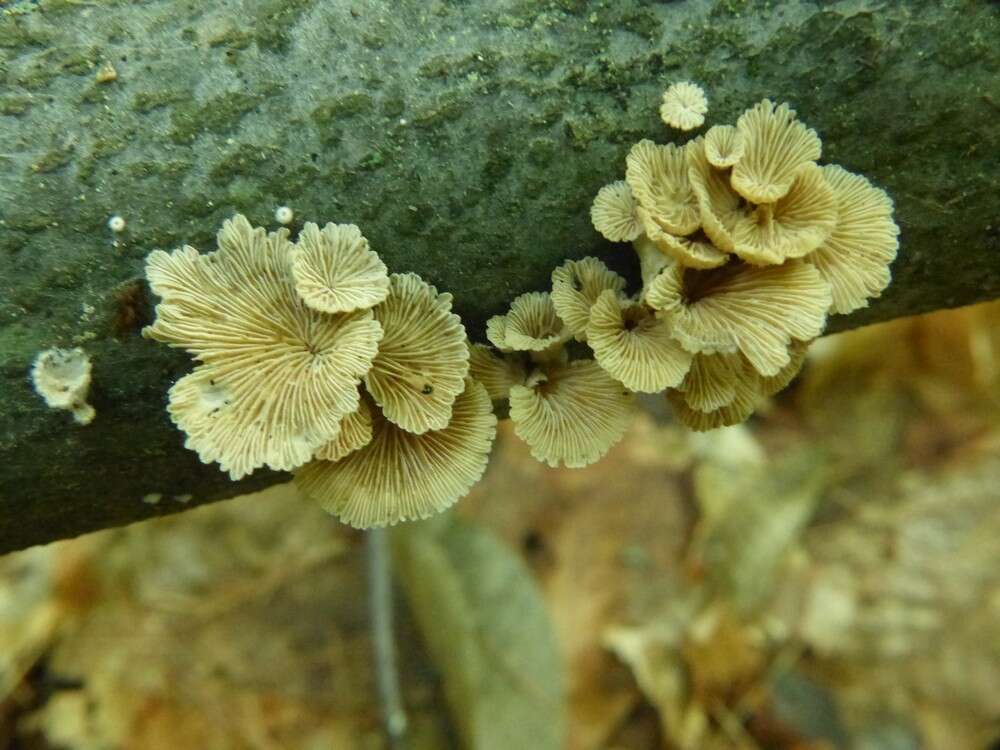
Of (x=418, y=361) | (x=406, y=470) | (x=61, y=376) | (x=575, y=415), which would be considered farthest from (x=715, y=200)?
(x=61, y=376)

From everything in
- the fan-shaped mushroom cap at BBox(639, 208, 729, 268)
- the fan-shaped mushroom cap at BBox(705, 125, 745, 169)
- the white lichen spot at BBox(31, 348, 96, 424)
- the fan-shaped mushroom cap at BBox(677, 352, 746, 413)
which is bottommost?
the white lichen spot at BBox(31, 348, 96, 424)

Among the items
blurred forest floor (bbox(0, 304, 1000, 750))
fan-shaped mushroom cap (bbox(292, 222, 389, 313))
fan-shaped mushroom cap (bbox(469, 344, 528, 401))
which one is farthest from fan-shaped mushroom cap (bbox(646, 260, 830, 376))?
blurred forest floor (bbox(0, 304, 1000, 750))

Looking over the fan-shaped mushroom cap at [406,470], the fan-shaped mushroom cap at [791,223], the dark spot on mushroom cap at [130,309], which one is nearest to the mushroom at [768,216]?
the fan-shaped mushroom cap at [791,223]

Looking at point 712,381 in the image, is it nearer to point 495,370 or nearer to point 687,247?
point 687,247

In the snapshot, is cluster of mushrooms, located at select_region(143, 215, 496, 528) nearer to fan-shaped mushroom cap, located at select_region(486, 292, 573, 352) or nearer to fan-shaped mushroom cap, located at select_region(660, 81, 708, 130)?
fan-shaped mushroom cap, located at select_region(486, 292, 573, 352)

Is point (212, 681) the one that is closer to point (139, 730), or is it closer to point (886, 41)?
point (139, 730)

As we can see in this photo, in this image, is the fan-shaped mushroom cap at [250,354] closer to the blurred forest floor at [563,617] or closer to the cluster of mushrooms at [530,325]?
the cluster of mushrooms at [530,325]

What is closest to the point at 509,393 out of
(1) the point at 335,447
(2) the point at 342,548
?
(1) the point at 335,447
